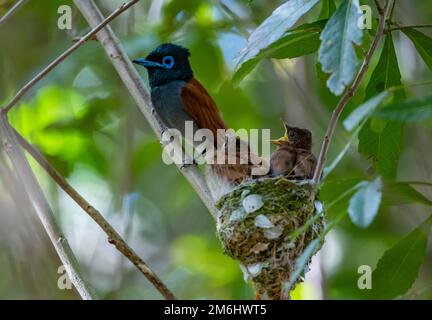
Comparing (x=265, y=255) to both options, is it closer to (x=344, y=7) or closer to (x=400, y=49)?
(x=344, y=7)

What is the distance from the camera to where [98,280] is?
6.02 meters

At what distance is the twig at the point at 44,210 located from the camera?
2879 mm

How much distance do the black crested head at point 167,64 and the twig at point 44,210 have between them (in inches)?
85.5

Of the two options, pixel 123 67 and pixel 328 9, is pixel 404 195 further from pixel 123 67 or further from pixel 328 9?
pixel 123 67

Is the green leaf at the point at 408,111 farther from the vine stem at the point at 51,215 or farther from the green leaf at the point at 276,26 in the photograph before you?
the vine stem at the point at 51,215

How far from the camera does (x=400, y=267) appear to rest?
3131mm

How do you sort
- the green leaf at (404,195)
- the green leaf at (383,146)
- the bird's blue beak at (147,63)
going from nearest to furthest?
1. the green leaf at (404,195)
2. the green leaf at (383,146)
3. the bird's blue beak at (147,63)

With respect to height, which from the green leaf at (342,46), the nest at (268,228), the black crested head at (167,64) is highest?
the black crested head at (167,64)

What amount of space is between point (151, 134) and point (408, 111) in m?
4.69

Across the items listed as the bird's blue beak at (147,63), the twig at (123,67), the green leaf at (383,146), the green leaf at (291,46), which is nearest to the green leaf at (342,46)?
the green leaf at (291,46)

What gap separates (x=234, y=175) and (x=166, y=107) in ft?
3.08

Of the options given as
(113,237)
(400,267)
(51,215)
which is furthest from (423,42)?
(51,215)
